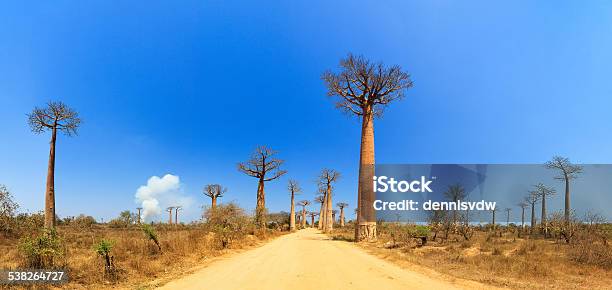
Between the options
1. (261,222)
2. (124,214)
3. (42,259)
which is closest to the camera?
(42,259)

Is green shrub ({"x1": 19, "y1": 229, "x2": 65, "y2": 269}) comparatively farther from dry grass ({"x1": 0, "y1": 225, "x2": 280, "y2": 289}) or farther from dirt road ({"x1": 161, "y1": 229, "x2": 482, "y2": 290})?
dirt road ({"x1": 161, "y1": 229, "x2": 482, "y2": 290})

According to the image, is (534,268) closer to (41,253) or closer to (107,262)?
(107,262)

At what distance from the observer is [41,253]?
7551mm

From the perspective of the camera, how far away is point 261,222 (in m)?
31.3

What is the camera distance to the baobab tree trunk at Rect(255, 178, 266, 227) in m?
31.4

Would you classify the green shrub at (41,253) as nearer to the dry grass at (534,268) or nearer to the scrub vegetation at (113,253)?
the scrub vegetation at (113,253)

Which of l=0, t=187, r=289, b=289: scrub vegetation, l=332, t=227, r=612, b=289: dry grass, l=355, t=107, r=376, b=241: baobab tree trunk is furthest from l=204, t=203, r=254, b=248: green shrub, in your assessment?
l=332, t=227, r=612, b=289: dry grass

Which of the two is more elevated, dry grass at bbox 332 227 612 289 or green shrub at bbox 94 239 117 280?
green shrub at bbox 94 239 117 280

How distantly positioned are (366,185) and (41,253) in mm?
16246

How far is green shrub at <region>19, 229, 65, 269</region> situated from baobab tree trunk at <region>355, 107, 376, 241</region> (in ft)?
50.4

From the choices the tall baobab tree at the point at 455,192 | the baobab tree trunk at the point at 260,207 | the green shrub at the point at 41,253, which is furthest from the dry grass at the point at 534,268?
the tall baobab tree at the point at 455,192

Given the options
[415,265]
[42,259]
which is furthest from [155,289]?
[415,265]

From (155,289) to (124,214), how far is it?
4399cm

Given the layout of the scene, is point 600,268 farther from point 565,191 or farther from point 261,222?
point 565,191
